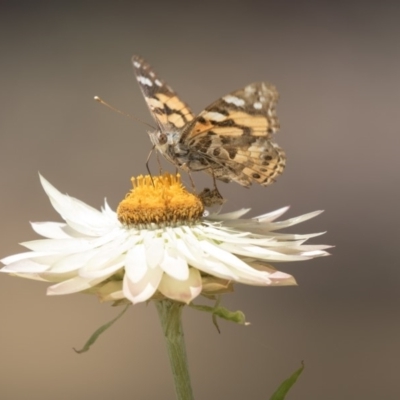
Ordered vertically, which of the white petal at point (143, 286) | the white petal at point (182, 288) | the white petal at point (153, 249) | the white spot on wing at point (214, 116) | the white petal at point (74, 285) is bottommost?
the white petal at point (182, 288)

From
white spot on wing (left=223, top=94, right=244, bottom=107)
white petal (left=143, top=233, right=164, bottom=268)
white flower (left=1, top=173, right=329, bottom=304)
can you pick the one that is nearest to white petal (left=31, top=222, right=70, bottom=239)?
white flower (left=1, top=173, right=329, bottom=304)

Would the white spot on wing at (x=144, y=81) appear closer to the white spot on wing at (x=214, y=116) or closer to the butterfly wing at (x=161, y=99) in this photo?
the butterfly wing at (x=161, y=99)

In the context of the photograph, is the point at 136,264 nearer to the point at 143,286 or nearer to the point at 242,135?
the point at 143,286

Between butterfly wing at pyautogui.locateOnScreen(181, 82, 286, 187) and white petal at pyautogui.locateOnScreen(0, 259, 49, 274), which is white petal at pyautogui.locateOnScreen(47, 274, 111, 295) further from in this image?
butterfly wing at pyautogui.locateOnScreen(181, 82, 286, 187)

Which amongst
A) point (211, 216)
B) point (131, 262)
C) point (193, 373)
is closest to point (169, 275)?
point (131, 262)

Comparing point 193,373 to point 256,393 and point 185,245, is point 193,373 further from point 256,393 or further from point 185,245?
point 185,245

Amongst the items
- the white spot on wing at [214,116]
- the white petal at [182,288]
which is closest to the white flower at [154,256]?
the white petal at [182,288]

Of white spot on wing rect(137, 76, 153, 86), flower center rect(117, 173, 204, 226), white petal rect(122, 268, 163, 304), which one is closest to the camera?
white petal rect(122, 268, 163, 304)
